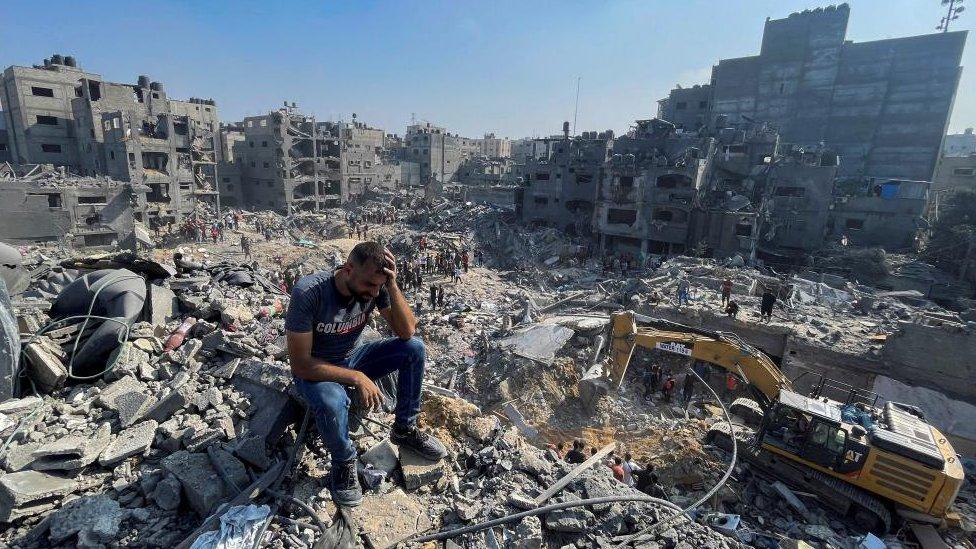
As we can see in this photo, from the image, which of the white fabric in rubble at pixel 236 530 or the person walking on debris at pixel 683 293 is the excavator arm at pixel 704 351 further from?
the white fabric in rubble at pixel 236 530

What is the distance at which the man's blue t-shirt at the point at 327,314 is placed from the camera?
9.82 ft

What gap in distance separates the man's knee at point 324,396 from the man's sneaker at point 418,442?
0.69 metres

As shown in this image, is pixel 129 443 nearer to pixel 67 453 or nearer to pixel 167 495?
pixel 67 453

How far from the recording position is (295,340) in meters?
2.97

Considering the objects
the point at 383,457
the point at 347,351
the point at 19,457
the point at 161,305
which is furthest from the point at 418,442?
the point at 161,305

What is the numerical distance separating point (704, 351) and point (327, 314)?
391 inches

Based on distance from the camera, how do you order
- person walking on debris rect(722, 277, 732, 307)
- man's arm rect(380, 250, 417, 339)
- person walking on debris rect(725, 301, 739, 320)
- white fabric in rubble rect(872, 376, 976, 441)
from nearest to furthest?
man's arm rect(380, 250, 417, 339), white fabric in rubble rect(872, 376, 976, 441), person walking on debris rect(725, 301, 739, 320), person walking on debris rect(722, 277, 732, 307)

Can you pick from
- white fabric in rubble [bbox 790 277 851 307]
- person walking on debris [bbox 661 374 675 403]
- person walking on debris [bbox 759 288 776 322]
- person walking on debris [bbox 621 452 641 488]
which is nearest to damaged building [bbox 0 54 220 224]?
person walking on debris [bbox 661 374 675 403]

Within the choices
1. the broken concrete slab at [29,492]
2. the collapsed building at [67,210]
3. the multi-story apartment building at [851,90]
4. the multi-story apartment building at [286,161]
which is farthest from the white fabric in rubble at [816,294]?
the multi-story apartment building at [286,161]

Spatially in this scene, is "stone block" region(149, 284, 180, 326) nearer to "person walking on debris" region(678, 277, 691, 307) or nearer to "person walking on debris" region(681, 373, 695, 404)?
"person walking on debris" region(681, 373, 695, 404)

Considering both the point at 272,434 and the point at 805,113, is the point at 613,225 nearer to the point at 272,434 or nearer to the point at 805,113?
the point at 805,113

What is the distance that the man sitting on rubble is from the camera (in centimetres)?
300

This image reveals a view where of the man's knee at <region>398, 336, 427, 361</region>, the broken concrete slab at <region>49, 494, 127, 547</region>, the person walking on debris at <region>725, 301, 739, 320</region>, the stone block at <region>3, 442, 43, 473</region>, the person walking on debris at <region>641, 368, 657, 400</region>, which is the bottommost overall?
the person walking on debris at <region>641, 368, 657, 400</region>

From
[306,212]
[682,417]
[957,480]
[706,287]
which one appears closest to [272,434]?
[957,480]
